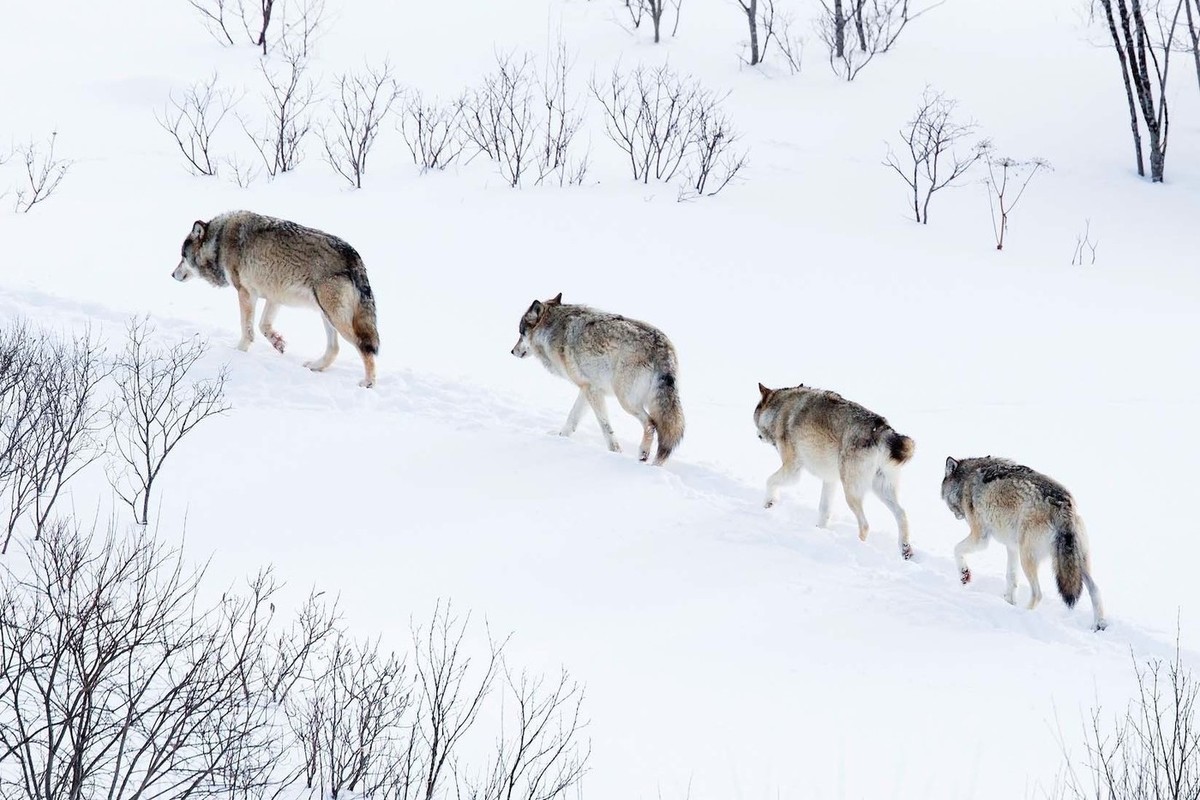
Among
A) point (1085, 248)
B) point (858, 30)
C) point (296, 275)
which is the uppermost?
point (858, 30)

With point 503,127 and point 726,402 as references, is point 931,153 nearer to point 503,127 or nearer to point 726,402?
point 503,127

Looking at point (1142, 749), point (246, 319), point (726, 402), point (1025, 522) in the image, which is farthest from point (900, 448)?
point (246, 319)

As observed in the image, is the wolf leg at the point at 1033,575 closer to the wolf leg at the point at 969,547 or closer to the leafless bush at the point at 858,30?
the wolf leg at the point at 969,547

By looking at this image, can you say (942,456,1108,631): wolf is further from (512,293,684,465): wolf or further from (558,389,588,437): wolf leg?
(558,389,588,437): wolf leg

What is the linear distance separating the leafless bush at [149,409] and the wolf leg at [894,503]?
6020 millimetres

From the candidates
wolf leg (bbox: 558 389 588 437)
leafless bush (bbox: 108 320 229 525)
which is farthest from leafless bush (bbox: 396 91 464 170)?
wolf leg (bbox: 558 389 588 437)

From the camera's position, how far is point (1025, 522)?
8961 mm

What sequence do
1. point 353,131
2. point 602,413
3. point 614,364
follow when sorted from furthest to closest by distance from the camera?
point 353,131, point 602,413, point 614,364

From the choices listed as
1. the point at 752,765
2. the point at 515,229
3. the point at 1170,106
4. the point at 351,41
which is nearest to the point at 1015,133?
the point at 1170,106

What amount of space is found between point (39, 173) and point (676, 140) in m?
14.4

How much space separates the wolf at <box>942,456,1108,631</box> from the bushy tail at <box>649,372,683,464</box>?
2.76 meters

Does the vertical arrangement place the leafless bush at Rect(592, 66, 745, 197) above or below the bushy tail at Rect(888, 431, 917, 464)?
above

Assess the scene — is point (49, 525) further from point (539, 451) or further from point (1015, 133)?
point (1015, 133)

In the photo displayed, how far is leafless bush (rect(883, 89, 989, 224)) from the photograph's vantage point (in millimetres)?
25484
